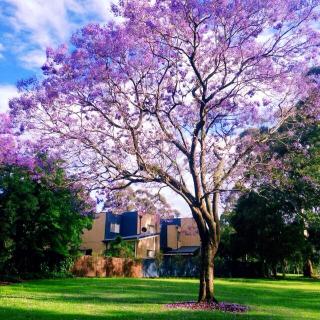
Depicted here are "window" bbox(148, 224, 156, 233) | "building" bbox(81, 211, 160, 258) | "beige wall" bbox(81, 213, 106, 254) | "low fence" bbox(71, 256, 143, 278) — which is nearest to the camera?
"low fence" bbox(71, 256, 143, 278)

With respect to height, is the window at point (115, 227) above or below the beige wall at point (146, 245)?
above

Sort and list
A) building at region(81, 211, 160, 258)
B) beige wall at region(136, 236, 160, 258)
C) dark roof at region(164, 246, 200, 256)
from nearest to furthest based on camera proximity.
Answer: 1. beige wall at region(136, 236, 160, 258)
2. building at region(81, 211, 160, 258)
3. dark roof at region(164, 246, 200, 256)

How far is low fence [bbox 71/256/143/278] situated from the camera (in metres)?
36.9

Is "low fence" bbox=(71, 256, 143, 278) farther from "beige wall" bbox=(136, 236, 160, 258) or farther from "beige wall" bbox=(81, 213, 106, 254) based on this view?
"beige wall" bbox=(81, 213, 106, 254)

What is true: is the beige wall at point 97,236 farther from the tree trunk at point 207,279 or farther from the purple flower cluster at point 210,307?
the purple flower cluster at point 210,307

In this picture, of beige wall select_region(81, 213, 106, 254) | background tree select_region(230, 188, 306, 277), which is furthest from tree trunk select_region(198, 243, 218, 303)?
beige wall select_region(81, 213, 106, 254)

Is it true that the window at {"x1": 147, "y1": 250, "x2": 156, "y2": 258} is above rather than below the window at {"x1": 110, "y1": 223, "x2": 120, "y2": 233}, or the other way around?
below

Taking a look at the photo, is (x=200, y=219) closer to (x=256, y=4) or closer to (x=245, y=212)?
(x=256, y=4)

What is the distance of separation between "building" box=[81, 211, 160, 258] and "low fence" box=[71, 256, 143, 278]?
44.5 ft

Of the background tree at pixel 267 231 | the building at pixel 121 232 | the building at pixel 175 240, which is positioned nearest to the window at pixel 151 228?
→ the building at pixel 121 232

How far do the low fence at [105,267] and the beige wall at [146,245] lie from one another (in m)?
11.4

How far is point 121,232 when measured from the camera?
190 feet

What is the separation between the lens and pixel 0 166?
83.4ft

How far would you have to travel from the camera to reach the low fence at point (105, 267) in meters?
36.9
